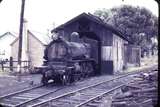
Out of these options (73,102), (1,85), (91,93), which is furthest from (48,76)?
(73,102)

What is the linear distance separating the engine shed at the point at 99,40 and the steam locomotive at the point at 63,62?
196 centimetres

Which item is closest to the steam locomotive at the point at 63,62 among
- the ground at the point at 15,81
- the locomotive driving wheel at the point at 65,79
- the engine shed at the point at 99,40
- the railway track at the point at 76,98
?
the locomotive driving wheel at the point at 65,79

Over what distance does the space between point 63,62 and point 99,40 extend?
4860 millimetres

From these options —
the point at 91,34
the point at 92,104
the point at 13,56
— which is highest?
the point at 91,34

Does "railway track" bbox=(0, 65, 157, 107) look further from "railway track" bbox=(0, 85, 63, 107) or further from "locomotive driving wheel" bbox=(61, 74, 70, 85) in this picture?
"locomotive driving wheel" bbox=(61, 74, 70, 85)

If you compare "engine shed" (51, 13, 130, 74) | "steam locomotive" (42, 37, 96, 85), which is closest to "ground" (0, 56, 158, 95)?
"steam locomotive" (42, 37, 96, 85)

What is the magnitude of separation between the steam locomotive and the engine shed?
1.96m

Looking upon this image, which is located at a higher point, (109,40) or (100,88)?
(109,40)

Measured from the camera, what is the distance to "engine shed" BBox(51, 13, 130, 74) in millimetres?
16969

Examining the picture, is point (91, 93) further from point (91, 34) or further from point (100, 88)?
point (91, 34)

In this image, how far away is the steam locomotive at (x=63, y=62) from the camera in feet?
41.8

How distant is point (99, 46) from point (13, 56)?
17.0 feet

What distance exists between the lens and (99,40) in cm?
1758

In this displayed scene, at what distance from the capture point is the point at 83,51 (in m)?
15.7
